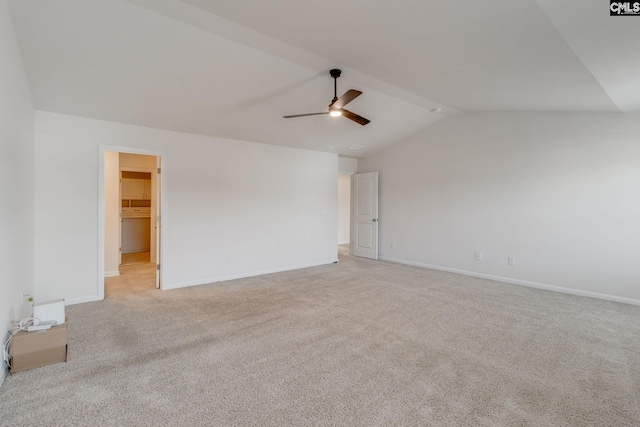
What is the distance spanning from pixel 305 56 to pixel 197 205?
2936 mm

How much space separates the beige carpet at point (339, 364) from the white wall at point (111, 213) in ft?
5.58

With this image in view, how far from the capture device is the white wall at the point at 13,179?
212 cm

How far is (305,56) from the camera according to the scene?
3.09m

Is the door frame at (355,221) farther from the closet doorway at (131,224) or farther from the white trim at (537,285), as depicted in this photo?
the closet doorway at (131,224)

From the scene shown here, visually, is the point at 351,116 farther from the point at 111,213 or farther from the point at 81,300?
the point at 111,213

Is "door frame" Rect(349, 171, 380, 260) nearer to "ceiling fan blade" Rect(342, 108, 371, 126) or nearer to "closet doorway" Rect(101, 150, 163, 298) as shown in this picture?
"ceiling fan blade" Rect(342, 108, 371, 126)

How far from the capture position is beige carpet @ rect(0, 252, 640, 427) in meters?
1.84

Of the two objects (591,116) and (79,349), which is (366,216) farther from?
(79,349)

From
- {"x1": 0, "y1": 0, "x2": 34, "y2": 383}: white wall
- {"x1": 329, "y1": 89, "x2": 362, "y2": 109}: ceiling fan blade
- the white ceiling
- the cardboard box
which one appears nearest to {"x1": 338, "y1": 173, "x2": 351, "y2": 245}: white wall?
the white ceiling

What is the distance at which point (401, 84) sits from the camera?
3865 millimetres

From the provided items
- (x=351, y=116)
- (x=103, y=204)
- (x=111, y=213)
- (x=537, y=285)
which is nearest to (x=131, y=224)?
(x=111, y=213)

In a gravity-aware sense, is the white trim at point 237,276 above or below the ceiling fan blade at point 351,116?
below

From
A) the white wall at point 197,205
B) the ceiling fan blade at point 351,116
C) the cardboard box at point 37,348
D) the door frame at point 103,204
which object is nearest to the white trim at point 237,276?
the white wall at point 197,205

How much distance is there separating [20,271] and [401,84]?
15.1ft
